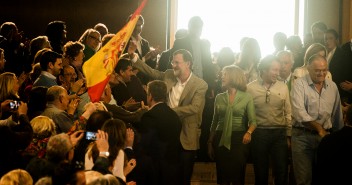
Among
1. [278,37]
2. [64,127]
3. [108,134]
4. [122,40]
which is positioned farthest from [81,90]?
[278,37]

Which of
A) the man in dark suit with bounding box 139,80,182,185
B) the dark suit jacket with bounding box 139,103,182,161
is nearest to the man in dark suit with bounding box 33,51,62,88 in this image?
the man in dark suit with bounding box 139,80,182,185

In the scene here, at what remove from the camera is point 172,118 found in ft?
35.2

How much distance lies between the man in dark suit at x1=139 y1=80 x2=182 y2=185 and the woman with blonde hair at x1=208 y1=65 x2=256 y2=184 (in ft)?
2.50

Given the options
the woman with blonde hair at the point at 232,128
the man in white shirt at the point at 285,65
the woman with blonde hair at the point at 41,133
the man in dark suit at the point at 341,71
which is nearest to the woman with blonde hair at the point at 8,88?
the woman with blonde hair at the point at 41,133

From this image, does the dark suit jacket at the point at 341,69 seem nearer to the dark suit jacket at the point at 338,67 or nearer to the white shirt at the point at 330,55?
the dark suit jacket at the point at 338,67

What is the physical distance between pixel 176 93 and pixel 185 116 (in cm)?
41

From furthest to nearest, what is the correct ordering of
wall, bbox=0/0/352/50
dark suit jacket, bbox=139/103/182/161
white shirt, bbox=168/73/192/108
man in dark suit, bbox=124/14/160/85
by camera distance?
wall, bbox=0/0/352/50, man in dark suit, bbox=124/14/160/85, white shirt, bbox=168/73/192/108, dark suit jacket, bbox=139/103/182/161

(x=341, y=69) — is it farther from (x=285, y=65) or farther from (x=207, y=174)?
(x=207, y=174)

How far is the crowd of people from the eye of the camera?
30.1 ft

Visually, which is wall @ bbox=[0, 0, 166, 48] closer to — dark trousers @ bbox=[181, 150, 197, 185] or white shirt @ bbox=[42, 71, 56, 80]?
white shirt @ bbox=[42, 71, 56, 80]

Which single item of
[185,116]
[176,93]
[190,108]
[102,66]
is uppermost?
[102,66]

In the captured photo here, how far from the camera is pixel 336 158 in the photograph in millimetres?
9219

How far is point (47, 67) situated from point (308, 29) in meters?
6.83

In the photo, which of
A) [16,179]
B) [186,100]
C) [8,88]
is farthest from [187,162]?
[16,179]
